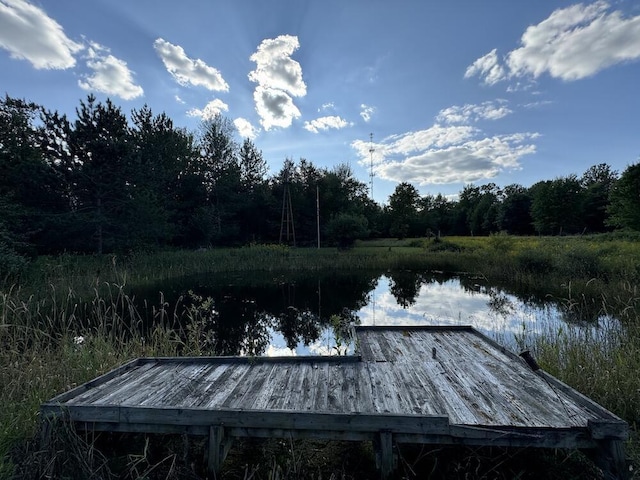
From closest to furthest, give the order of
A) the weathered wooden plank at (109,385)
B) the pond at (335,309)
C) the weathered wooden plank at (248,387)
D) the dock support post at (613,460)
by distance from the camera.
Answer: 1. the dock support post at (613,460)
2. the weathered wooden plank at (248,387)
3. the weathered wooden plank at (109,385)
4. the pond at (335,309)

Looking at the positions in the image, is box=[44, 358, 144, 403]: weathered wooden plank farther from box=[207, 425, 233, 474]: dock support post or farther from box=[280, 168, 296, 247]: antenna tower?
box=[280, 168, 296, 247]: antenna tower

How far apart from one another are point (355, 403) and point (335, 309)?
19.3 feet

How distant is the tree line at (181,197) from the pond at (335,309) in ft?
15.9

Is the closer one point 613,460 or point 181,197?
point 613,460

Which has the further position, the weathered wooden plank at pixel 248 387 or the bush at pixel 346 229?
the bush at pixel 346 229

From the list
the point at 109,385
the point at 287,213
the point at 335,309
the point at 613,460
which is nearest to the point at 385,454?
the point at 613,460

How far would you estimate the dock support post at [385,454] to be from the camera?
1.96 meters

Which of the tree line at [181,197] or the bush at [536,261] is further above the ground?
the tree line at [181,197]

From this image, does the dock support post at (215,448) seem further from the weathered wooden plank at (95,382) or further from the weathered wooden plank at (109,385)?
the weathered wooden plank at (95,382)

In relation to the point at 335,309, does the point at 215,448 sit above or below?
above

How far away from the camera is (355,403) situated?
2283 mm

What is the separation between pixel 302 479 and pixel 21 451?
1959 mm

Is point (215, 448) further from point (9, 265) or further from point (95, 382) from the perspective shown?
point (9, 265)

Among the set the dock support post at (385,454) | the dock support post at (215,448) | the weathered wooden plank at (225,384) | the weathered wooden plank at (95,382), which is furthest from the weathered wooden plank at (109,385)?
Result: the dock support post at (385,454)
